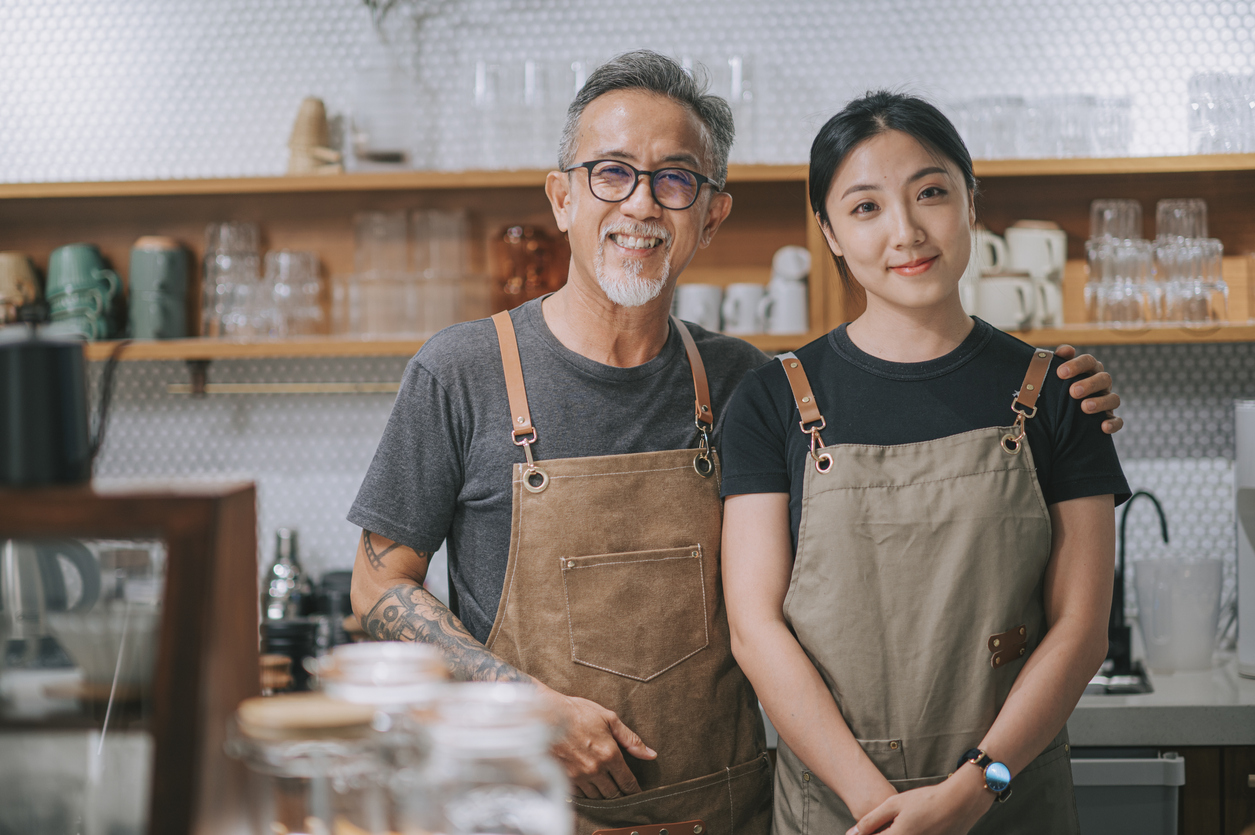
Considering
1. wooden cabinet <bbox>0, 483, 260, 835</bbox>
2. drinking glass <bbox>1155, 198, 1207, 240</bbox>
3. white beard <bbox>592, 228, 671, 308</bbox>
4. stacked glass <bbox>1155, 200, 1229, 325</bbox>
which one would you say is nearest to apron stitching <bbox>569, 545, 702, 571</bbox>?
white beard <bbox>592, 228, 671, 308</bbox>

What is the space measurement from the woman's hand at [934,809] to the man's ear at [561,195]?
3.09ft

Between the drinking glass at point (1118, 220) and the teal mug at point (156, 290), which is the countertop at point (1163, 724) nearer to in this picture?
the drinking glass at point (1118, 220)

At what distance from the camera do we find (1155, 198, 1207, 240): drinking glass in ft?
8.02

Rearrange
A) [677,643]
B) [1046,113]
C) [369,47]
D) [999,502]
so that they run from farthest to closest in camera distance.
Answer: [369,47] < [1046,113] < [677,643] < [999,502]

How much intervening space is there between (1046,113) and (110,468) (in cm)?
268

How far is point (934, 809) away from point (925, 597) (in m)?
0.26

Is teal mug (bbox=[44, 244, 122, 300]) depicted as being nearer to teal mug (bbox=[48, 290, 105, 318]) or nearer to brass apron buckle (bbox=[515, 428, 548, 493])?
teal mug (bbox=[48, 290, 105, 318])

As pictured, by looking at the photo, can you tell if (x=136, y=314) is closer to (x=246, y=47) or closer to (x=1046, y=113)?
(x=246, y=47)

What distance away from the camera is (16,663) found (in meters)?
0.73

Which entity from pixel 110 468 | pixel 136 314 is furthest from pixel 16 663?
pixel 110 468

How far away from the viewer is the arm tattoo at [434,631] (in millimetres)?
1335

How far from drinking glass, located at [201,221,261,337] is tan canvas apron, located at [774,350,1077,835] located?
178 centimetres

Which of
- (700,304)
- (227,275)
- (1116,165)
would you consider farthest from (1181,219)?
(227,275)

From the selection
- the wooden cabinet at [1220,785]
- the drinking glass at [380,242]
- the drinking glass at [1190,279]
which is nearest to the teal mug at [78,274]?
the drinking glass at [380,242]
